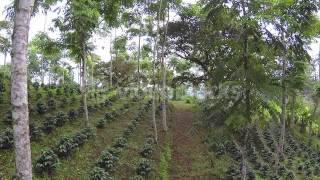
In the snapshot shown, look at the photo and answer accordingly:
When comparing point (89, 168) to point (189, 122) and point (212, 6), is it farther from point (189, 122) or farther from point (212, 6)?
point (189, 122)

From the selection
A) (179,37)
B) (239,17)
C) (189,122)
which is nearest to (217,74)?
(239,17)

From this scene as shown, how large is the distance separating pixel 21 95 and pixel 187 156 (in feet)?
43.8

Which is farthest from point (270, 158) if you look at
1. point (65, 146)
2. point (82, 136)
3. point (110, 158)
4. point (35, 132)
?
point (35, 132)

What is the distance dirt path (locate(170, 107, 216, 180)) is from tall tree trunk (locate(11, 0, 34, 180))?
9181 mm

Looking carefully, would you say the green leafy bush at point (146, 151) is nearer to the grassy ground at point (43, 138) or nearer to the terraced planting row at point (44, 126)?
the grassy ground at point (43, 138)

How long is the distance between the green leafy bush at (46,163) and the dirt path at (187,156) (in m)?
5.57

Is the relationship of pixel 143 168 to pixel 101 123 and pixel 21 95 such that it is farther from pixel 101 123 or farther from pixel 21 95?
pixel 21 95

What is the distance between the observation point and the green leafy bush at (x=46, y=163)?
10.9m

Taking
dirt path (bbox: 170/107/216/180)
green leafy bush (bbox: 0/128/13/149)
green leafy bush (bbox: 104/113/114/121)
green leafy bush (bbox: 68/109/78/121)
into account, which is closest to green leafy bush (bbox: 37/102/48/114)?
green leafy bush (bbox: 68/109/78/121)

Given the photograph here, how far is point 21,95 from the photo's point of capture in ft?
20.2

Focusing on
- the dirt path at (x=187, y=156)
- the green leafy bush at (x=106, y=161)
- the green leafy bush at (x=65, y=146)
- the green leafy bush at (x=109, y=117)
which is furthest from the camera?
the green leafy bush at (x=109, y=117)

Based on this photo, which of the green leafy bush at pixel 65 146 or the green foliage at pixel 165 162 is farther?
the green foliage at pixel 165 162

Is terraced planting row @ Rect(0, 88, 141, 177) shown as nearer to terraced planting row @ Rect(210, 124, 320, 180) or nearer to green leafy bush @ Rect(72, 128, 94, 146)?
green leafy bush @ Rect(72, 128, 94, 146)

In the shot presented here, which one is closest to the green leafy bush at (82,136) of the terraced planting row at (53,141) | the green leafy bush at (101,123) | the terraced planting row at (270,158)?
the terraced planting row at (53,141)
